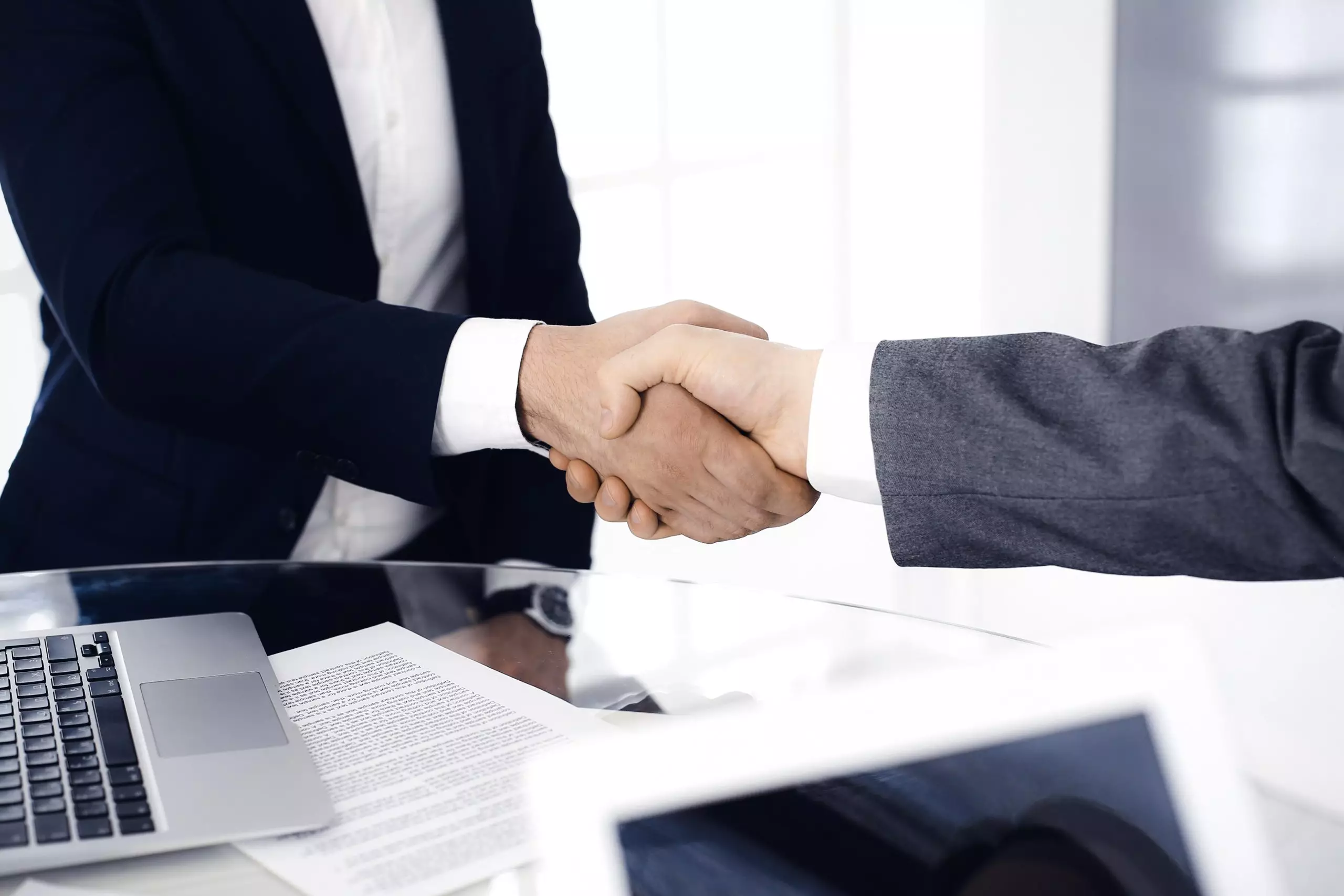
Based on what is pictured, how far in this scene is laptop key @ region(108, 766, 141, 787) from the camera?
2.13ft

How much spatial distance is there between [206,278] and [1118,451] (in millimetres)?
825

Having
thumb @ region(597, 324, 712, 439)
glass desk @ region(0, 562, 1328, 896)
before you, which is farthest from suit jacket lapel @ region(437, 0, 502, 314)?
glass desk @ region(0, 562, 1328, 896)

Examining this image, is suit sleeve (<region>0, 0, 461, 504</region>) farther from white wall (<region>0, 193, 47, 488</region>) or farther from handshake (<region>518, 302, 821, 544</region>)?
white wall (<region>0, 193, 47, 488</region>)

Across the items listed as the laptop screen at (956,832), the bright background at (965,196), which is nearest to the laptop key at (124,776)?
the laptop screen at (956,832)

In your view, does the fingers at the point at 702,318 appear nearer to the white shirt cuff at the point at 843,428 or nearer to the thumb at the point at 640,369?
→ the thumb at the point at 640,369

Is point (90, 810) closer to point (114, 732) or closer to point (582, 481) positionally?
point (114, 732)

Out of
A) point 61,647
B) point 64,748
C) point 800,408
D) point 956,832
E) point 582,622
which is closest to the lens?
point 956,832

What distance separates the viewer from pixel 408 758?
27.5 inches

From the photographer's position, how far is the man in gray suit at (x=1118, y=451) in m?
0.79

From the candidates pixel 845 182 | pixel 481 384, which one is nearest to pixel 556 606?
pixel 481 384

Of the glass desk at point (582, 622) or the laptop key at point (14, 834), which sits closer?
the laptop key at point (14, 834)

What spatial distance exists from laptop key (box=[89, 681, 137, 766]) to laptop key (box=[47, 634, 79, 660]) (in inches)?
2.1

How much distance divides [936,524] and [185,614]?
582 mm

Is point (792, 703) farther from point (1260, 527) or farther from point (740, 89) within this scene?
point (740, 89)
